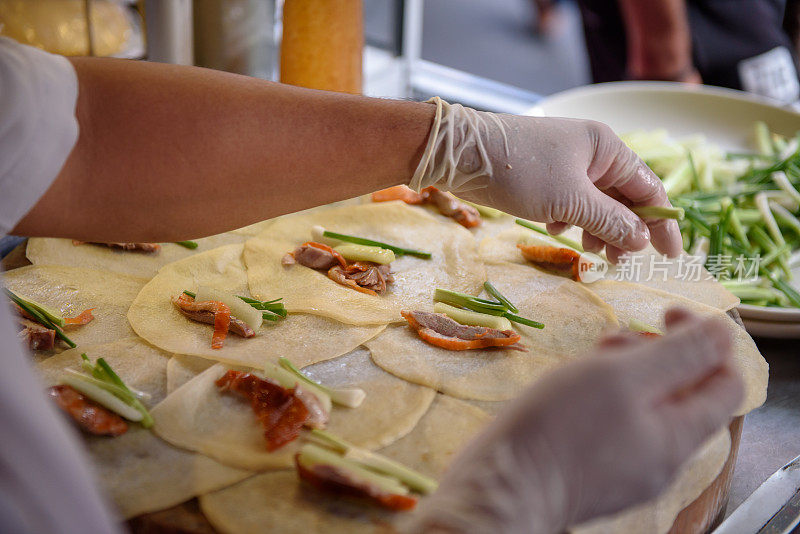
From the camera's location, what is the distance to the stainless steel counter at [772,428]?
6.30 feet

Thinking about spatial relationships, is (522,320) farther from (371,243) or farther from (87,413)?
(87,413)

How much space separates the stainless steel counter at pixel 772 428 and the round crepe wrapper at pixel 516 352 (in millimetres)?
519

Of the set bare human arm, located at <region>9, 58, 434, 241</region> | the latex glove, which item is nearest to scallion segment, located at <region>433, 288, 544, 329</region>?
the latex glove

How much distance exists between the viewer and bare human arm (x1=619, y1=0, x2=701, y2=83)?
4227 millimetres

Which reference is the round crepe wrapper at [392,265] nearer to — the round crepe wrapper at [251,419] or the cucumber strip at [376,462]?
the round crepe wrapper at [251,419]

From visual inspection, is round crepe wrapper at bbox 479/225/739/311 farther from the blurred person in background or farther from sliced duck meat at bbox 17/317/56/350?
the blurred person in background

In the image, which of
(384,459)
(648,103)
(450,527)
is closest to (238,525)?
(384,459)

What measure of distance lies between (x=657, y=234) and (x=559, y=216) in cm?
42

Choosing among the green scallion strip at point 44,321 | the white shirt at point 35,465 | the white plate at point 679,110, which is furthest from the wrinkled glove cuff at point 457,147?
the white plate at point 679,110

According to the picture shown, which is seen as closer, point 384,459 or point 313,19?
point 384,459

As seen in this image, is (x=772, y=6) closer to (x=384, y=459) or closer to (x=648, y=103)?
(x=648, y=103)

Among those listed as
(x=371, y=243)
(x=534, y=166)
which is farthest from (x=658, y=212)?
(x=371, y=243)

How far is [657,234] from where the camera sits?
7.34ft

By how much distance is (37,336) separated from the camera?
5.69 ft
